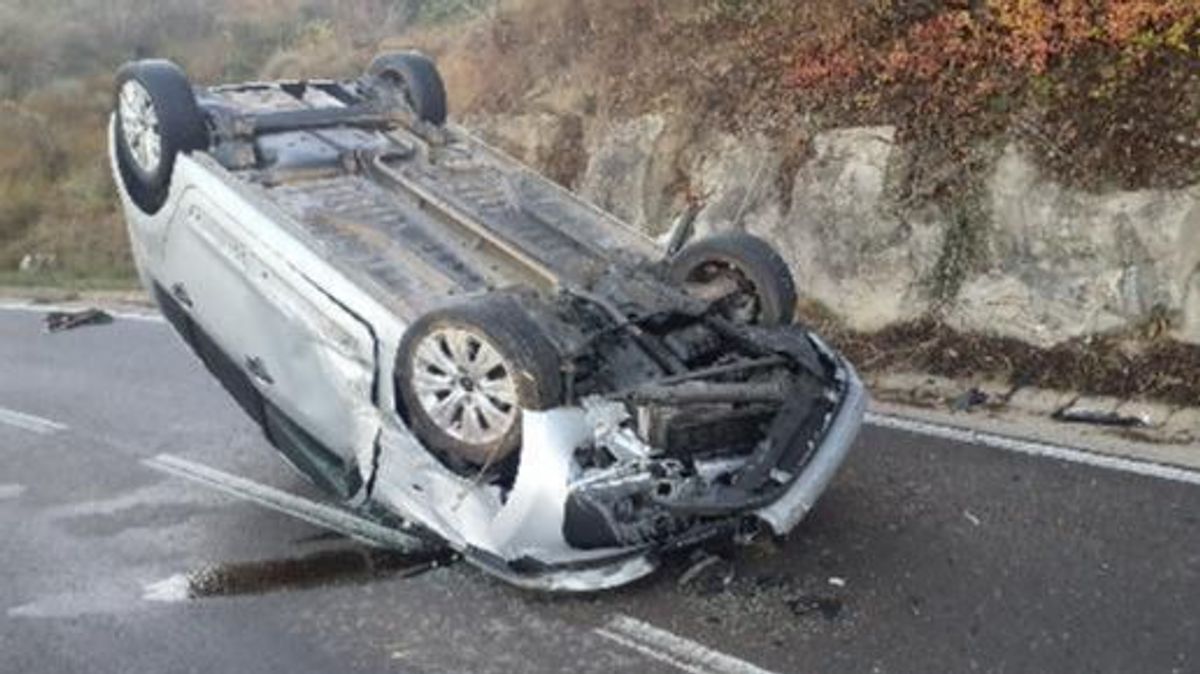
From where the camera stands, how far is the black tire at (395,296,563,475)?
4887 mm

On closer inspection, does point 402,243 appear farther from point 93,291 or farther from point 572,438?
point 93,291

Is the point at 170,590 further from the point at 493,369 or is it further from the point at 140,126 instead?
the point at 140,126

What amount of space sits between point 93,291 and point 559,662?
1113cm

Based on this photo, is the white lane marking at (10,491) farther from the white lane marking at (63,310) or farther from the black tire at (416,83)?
the white lane marking at (63,310)

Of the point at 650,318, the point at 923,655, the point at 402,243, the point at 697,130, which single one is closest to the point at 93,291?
the point at 697,130

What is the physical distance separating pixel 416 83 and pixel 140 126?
5.37ft

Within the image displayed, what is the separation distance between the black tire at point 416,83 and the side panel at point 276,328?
5.55 feet

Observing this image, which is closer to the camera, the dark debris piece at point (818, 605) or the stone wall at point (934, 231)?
the dark debris piece at point (818, 605)

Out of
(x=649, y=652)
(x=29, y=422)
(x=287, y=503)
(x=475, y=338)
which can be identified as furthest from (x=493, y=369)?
(x=29, y=422)

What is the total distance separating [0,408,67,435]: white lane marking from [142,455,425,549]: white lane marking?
1.30m

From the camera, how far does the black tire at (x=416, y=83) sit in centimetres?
744

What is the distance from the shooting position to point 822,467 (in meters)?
5.04

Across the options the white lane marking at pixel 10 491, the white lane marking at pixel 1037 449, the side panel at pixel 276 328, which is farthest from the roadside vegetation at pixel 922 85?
the white lane marking at pixel 10 491

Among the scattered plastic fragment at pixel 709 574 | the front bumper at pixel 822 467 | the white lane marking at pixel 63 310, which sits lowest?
the white lane marking at pixel 63 310
